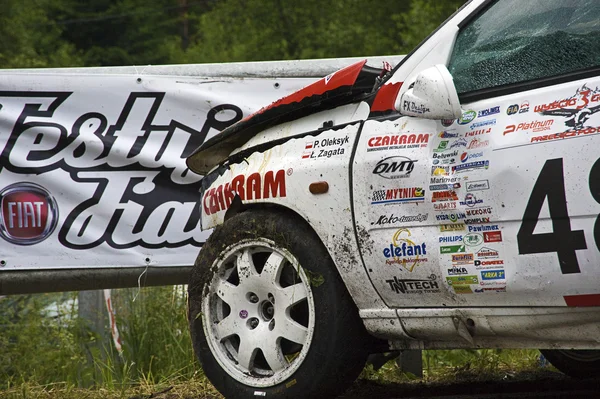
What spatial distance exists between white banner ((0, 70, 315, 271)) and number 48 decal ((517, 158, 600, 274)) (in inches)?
140

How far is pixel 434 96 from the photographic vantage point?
3594 mm

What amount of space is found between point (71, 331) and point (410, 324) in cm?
498

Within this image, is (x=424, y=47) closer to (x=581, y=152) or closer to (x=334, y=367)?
(x=581, y=152)

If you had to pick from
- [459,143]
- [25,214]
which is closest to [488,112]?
[459,143]

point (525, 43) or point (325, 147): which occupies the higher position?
point (525, 43)

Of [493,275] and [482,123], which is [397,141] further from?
[493,275]

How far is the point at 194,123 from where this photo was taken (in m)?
6.81

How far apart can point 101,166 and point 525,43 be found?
12.1 ft

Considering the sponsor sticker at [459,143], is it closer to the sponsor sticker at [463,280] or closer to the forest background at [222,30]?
the sponsor sticker at [463,280]

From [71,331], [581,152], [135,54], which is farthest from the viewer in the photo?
[135,54]

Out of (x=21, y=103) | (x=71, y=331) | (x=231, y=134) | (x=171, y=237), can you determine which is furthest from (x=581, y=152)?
(x=71, y=331)

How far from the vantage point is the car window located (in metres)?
3.53

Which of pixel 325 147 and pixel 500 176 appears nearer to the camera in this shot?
pixel 500 176

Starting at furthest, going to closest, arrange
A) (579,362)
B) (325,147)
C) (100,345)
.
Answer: (100,345) → (579,362) → (325,147)
